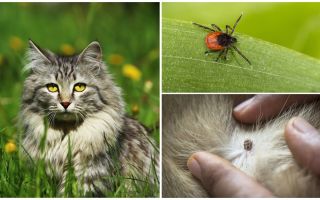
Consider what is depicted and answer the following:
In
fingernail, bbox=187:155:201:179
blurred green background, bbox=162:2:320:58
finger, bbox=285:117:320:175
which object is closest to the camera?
finger, bbox=285:117:320:175

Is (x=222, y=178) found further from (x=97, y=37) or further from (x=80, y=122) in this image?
(x=97, y=37)

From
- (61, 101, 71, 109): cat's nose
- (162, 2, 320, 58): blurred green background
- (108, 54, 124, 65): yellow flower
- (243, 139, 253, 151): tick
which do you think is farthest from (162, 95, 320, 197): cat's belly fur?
(108, 54, 124, 65): yellow flower

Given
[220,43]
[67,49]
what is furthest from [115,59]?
[220,43]

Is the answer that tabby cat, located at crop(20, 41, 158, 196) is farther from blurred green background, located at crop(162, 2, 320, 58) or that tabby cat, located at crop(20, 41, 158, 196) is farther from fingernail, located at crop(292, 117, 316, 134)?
fingernail, located at crop(292, 117, 316, 134)

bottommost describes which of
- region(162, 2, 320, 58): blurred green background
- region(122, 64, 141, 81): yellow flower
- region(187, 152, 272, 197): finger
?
region(187, 152, 272, 197): finger

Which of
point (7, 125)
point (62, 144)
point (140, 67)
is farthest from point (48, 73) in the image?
point (140, 67)

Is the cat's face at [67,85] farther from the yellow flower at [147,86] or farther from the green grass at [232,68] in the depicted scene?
the yellow flower at [147,86]

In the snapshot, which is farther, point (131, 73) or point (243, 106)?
point (131, 73)

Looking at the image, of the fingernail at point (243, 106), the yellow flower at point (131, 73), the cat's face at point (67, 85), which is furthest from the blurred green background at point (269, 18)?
the yellow flower at point (131, 73)
